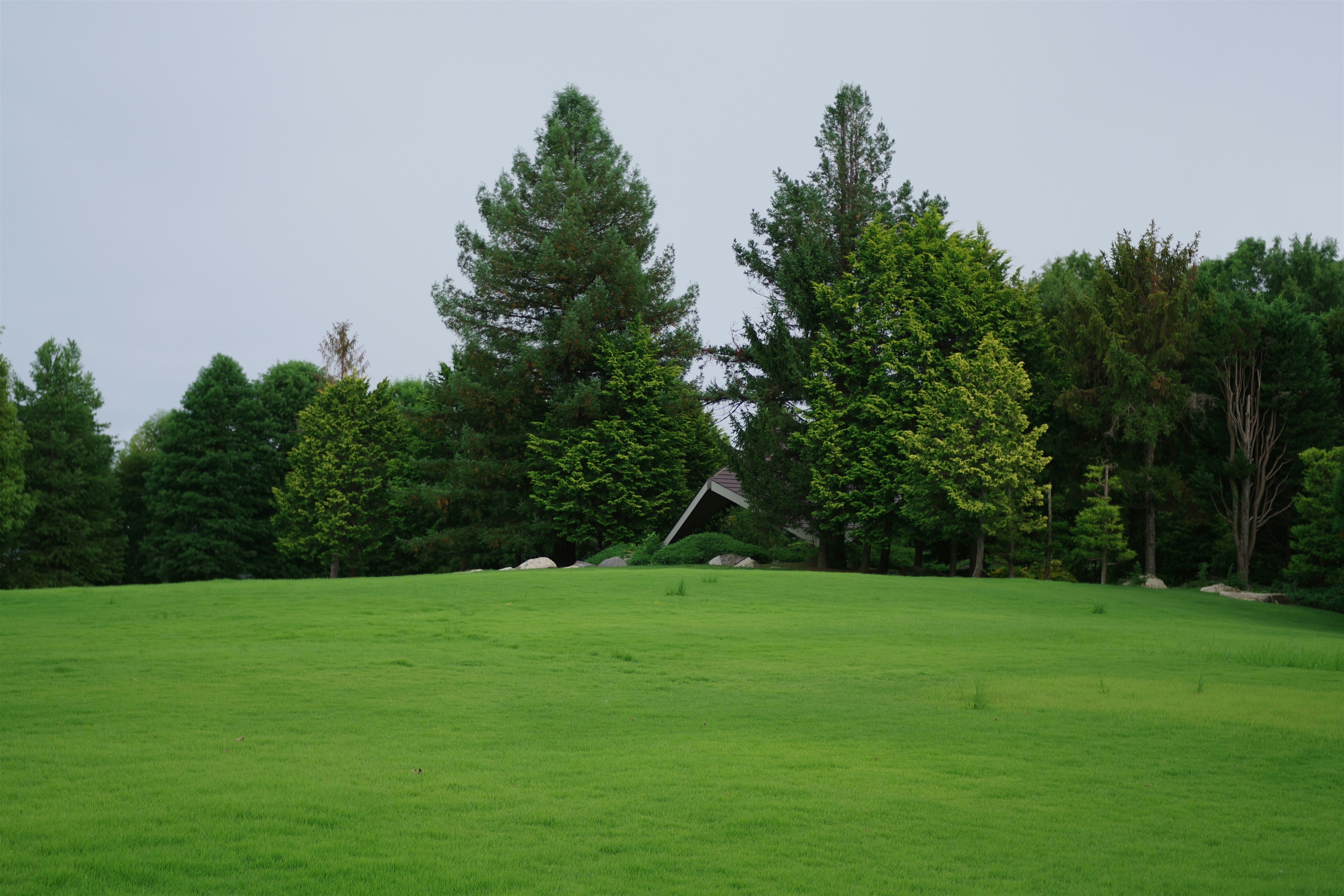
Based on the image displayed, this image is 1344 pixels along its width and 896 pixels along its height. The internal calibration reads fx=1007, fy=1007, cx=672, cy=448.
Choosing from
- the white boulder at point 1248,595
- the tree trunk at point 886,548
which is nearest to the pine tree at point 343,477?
the tree trunk at point 886,548

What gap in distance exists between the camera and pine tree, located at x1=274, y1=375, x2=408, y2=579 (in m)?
47.7

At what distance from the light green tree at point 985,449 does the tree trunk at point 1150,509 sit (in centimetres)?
441

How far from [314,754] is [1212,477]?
33.8 m

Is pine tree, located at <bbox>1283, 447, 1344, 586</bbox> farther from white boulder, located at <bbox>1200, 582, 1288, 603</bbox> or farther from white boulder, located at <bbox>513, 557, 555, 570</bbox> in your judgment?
white boulder, located at <bbox>513, 557, 555, 570</bbox>

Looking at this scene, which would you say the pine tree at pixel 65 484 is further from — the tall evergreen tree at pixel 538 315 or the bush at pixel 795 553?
the bush at pixel 795 553

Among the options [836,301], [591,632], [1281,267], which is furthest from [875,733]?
[1281,267]

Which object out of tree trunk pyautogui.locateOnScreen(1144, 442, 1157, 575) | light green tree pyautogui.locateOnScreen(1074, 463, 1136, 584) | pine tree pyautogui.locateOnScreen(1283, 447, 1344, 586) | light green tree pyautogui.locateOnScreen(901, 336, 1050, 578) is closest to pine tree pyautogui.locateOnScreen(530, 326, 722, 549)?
light green tree pyautogui.locateOnScreen(901, 336, 1050, 578)

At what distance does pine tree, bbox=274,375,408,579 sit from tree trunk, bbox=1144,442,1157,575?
108 feet

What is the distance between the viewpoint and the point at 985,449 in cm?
2853

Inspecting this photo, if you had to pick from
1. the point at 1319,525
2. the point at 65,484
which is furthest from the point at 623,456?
the point at 65,484

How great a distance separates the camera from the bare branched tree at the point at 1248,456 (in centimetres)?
3319

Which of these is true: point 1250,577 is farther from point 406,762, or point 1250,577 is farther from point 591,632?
point 406,762

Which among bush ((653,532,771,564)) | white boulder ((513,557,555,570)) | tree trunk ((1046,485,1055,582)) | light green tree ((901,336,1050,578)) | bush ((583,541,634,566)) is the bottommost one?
white boulder ((513,557,555,570))

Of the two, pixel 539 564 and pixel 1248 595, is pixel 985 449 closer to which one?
pixel 1248 595
